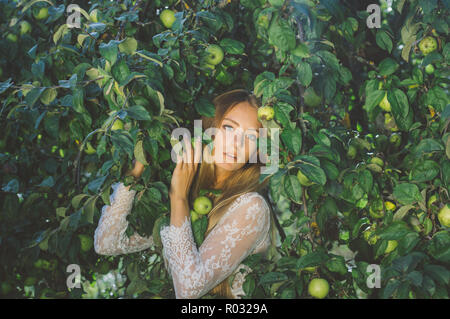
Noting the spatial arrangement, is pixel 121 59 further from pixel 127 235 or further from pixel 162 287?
pixel 162 287

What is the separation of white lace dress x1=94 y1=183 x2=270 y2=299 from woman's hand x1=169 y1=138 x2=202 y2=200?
0.08 m

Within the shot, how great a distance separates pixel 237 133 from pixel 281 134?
1.00 ft

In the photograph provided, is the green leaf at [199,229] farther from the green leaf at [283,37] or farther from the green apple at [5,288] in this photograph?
→ the green apple at [5,288]

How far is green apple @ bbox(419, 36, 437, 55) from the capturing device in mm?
1359

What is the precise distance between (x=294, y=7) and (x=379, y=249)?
69 centimetres

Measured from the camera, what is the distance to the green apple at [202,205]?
1.50m

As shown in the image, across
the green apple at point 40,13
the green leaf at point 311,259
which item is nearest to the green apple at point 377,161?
the green leaf at point 311,259

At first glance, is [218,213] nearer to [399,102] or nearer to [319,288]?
[319,288]

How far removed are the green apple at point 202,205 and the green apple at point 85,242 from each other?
42cm

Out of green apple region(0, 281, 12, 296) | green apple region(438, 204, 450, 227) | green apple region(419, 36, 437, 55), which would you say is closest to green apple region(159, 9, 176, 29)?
green apple region(419, 36, 437, 55)

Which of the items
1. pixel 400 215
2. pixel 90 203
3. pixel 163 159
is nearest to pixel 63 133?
pixel 90 203

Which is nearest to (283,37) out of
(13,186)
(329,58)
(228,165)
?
(329,58)

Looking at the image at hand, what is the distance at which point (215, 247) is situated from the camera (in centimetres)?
146
